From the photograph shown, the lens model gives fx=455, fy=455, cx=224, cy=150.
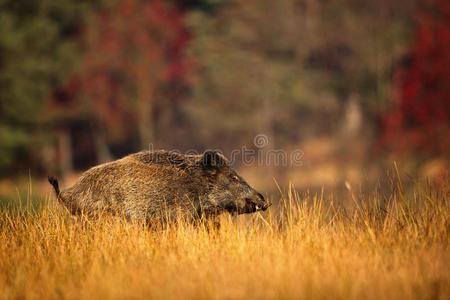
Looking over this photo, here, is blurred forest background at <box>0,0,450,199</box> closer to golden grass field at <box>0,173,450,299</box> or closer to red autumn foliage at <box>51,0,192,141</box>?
red autumn foliage at <box>51,0,192,141</box>

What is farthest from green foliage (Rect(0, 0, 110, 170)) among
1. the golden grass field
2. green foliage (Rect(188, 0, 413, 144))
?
the golden grass field

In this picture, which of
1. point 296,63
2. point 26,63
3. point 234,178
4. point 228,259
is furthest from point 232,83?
point 228,259

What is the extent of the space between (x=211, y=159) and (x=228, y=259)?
183 centimetres

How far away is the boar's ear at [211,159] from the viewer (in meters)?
6.25

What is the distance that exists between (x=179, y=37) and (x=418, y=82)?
18615mm

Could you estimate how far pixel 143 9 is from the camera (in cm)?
3180

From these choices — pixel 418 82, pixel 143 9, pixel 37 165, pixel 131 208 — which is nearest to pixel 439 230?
pixel 131 208

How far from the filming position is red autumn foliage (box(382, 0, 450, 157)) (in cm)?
2098

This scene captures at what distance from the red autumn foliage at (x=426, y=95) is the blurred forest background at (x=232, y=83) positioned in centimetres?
6

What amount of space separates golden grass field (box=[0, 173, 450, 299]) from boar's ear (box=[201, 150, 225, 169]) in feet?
2.77

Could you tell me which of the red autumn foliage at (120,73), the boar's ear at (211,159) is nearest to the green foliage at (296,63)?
the red autumn foliage at (120,73)

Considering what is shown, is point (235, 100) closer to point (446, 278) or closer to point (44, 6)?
point (44, 6)

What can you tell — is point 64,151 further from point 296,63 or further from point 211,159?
point 211,159

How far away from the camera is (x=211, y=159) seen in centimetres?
626
